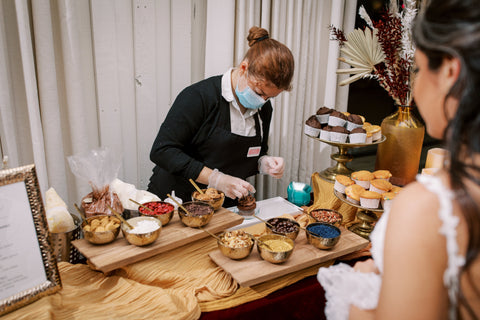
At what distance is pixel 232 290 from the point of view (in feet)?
3.95

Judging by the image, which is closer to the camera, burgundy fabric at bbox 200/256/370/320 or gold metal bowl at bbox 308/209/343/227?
burgundy fabric at bbox 200/256/370/320

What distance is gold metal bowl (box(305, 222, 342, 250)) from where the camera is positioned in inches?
53.0

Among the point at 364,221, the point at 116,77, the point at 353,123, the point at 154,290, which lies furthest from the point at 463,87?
the point at 116,77

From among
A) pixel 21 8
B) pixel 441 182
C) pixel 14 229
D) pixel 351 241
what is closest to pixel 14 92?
pixel 21 8

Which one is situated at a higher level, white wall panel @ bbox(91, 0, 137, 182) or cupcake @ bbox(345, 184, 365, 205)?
white wall panel @ bbox(91, 0, 137, 182)

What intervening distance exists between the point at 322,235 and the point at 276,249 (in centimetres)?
23

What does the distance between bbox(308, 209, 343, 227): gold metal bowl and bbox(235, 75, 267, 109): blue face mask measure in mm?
694

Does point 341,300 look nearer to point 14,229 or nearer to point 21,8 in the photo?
point 14,229

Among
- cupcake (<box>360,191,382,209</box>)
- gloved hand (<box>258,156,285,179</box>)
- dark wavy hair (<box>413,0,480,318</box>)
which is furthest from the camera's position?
gloved hand (<box>258,156,285,179</box>)

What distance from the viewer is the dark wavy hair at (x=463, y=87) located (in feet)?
1.91

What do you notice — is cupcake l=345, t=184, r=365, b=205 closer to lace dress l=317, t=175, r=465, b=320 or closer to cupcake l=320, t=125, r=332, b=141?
cupcake l=320, t=125, r=332, b=141

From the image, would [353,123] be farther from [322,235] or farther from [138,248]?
[138,248]

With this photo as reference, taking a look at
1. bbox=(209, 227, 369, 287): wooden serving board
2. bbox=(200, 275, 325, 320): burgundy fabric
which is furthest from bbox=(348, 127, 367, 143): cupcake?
bbox=(200, 275, 325, 320): burgundy fabric

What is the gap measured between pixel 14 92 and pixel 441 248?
7.00 ft
